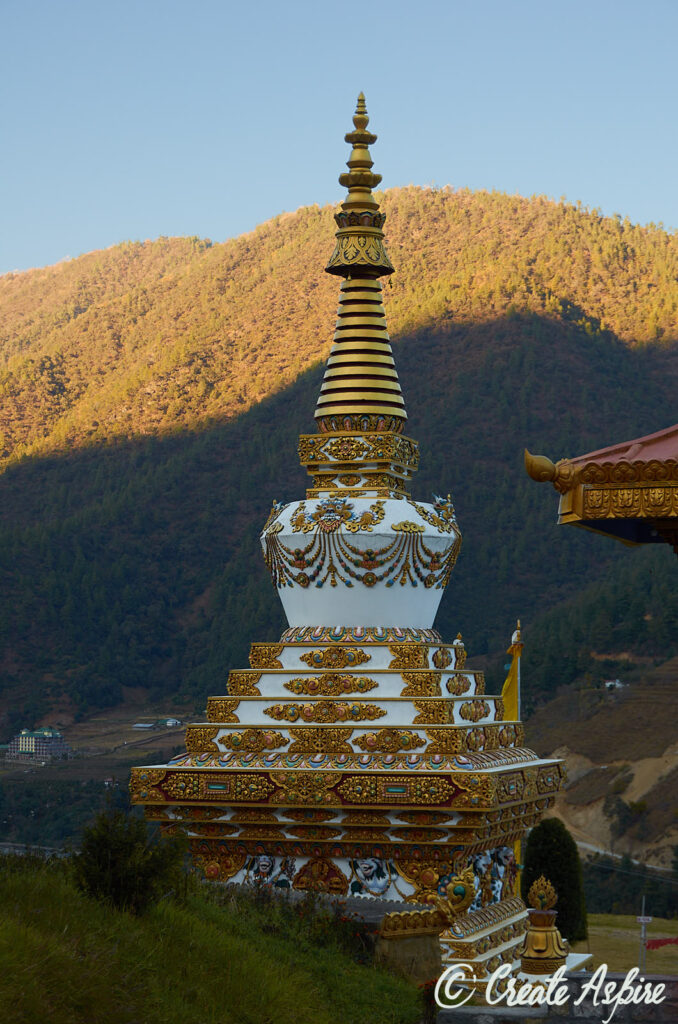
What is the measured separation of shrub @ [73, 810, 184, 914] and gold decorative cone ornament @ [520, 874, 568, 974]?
268 cm

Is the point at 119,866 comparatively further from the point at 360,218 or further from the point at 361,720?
the point at 360,218

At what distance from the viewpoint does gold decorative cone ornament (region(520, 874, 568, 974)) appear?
10117mm

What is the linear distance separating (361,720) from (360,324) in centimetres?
520

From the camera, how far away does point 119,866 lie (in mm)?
10570

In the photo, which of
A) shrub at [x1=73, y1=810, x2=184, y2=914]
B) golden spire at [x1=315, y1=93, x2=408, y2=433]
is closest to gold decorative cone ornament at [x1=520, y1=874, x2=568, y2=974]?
shrub at [x1=73, y1=810, x2=184, y2=914]

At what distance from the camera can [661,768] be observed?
52.2 m

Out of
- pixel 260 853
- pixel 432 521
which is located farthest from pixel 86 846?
pixel 432 521

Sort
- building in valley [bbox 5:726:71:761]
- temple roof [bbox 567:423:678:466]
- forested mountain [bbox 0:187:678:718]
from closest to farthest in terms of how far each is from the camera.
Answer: temple roof [bbox 567:423:678:466], building in valley [bbox 5:726:71:761], forested mountain [bbox 0:187:678:718]

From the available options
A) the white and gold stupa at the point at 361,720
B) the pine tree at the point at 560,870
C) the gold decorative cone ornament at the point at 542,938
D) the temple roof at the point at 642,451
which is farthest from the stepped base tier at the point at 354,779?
the temple roof at the point at 642,451

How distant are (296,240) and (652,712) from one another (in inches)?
2942

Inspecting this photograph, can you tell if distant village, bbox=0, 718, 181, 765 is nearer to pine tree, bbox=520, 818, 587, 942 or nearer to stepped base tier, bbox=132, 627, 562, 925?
pine tree, bbox=520, 818, 587, 942

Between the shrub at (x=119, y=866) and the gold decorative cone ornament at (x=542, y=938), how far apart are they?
2683 millimetres

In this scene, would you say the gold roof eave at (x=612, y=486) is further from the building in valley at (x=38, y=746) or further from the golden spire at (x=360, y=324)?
the building in valley at (x=38, y=746)

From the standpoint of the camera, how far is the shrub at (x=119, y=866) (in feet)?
34.7
